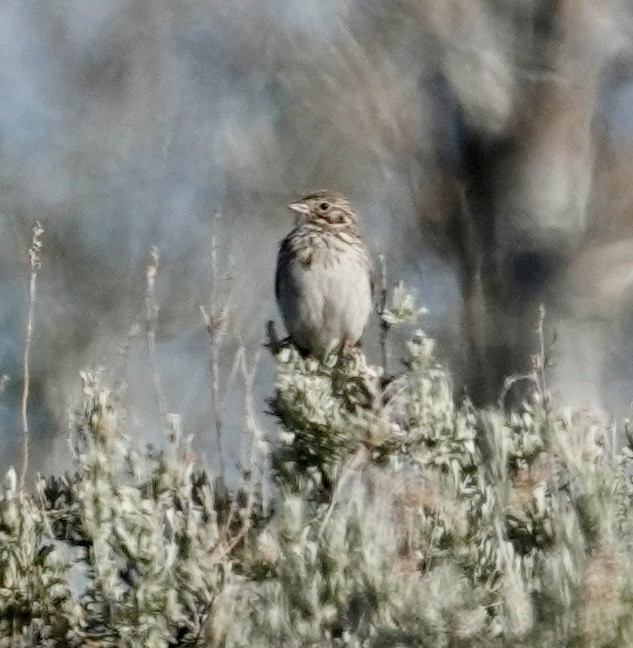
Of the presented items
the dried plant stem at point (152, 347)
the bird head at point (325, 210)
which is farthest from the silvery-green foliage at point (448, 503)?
the bird head at point (325, 210)

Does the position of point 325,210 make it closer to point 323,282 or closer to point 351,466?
point 323,282

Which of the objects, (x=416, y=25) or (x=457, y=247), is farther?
(x=416, y=25)

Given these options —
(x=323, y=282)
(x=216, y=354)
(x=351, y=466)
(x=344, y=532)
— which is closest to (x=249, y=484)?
(x=351, y=466)

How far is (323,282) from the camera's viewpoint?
914cm

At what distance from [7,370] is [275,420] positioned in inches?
293

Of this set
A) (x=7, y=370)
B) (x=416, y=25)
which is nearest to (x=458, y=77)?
(x=416, y=25)

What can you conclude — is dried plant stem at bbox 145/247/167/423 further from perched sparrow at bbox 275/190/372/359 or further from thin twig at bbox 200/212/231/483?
perched sparrow at bbox 275/190/372/359

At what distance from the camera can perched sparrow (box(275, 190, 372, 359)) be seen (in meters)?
8.97

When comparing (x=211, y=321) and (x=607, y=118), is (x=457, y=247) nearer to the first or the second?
(x=607, y=118)

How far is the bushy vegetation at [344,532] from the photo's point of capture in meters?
4.23

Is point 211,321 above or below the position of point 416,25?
below

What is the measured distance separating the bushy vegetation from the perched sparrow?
10.5 ft

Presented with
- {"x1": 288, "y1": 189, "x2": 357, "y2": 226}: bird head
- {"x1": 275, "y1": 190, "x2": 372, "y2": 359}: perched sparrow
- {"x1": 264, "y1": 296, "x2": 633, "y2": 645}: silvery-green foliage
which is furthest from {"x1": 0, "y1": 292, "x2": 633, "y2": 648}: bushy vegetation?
{"x1": 288, "y1": 189, "x2": 357, "y2": 226}: bird head

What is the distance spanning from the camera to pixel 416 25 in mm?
12836
